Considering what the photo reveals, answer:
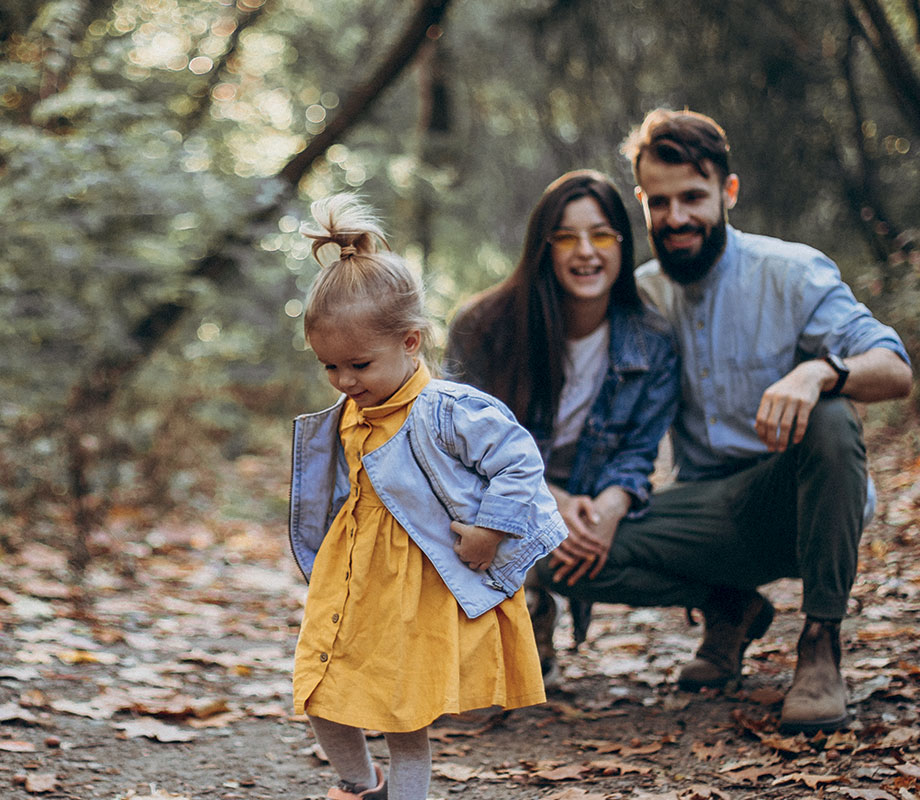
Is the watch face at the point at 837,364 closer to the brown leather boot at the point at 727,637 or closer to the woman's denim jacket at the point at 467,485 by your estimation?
the brown leather boot at the point at 727,637

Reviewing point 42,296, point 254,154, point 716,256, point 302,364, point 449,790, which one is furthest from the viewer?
point 254,154

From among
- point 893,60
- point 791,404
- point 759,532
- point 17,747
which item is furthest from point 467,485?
point 893,60

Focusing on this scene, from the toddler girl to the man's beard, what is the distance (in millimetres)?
1339

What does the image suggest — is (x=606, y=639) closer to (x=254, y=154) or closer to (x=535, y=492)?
(x=535, y=492)

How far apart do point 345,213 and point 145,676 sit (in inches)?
81.8

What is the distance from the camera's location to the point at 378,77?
7.23 m

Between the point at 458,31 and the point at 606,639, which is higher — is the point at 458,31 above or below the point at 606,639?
above

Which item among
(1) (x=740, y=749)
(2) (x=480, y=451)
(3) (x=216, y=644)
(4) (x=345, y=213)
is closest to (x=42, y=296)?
(3) (x=216, y=644)

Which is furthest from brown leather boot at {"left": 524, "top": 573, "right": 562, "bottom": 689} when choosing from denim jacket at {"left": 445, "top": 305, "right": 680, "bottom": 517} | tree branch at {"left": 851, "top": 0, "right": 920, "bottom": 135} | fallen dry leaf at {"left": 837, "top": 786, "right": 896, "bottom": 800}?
tree branch at {"left": 851, "top": 0, "right": 920, "bottom": 135}

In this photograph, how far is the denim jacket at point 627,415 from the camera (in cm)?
337

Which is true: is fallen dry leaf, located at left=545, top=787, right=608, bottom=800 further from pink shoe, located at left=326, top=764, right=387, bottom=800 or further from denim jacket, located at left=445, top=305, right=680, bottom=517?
denim jacket, located at left=445, top=305, right=680, bottom=517

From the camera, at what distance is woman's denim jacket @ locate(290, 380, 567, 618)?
2271 millimetres

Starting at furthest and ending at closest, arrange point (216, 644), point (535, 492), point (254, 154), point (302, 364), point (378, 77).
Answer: point (254, 154), point (302, 364), point (378, 77), point (216, 644), point (535, 492)

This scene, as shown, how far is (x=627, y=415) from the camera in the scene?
11.1 ft
